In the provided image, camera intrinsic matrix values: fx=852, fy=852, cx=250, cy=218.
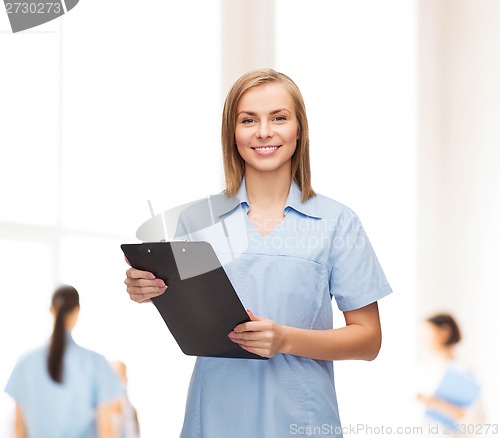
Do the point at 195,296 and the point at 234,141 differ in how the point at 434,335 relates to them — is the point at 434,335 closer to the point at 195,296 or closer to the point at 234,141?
the point at 234,141

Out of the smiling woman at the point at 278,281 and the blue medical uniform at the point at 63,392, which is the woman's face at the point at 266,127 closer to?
the smiling woman at the point at 278,281

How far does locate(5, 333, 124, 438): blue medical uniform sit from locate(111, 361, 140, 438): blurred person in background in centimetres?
4

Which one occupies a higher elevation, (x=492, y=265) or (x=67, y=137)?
(x=67, y=137)

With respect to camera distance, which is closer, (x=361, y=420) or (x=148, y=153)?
(x=148, y=153)

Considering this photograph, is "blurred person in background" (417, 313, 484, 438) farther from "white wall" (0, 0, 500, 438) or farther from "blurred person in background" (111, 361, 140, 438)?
"blurred person in background" (111, 361, 140, 438)

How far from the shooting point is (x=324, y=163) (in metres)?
2.49

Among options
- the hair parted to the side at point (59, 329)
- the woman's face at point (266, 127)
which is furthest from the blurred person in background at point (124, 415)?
the woman's face at point (266, 127)

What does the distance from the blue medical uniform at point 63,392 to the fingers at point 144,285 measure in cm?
57

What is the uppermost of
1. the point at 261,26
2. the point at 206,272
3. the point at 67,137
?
the point at 261,26

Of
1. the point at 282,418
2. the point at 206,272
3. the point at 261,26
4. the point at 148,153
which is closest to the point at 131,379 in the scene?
the point at 148,153

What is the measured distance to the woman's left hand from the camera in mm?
1193

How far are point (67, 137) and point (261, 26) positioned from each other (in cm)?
78

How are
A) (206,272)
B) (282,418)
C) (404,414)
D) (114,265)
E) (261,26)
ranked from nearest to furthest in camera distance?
1. (206,272)
2. (282,418)
3. (114,265)
4. (261,26)
5. (404,414)

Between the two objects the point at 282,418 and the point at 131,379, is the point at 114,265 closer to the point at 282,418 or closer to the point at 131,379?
the point at 131,379
